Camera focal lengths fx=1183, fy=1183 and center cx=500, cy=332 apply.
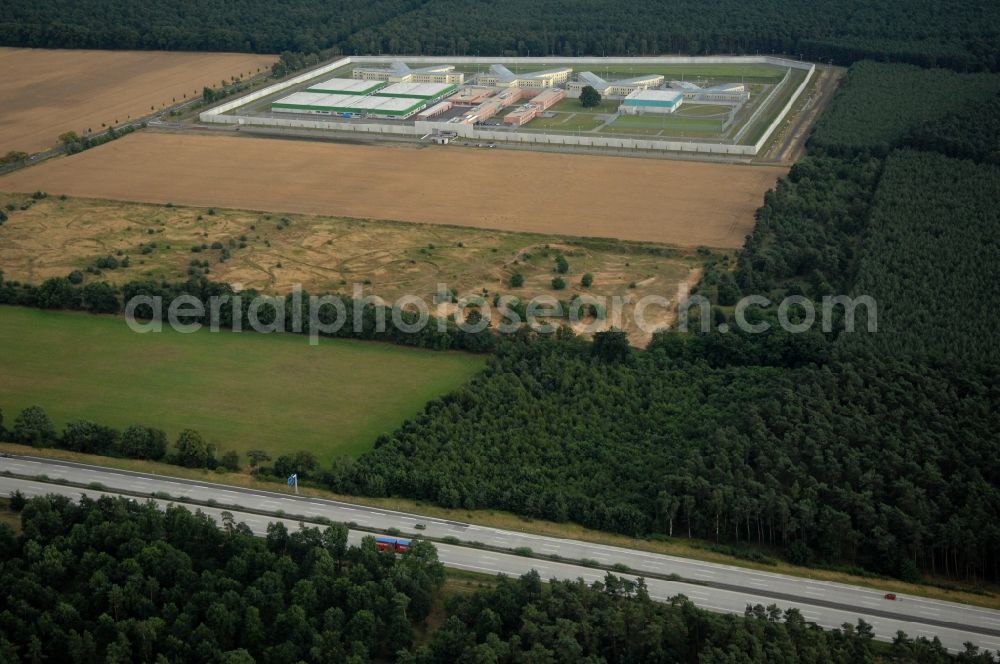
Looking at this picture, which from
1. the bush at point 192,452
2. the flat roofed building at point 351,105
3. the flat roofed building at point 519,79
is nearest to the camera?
the bush at point 192,452

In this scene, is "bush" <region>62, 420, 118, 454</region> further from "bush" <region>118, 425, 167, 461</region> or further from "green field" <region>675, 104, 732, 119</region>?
"green field" <region>675, 104, 732, 119</region>

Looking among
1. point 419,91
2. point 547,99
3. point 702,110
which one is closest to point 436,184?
point 547,99

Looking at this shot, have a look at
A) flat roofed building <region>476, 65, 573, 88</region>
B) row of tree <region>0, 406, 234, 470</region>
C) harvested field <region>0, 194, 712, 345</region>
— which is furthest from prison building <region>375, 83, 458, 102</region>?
row of tree <region>0, 406, 234, 470</region>

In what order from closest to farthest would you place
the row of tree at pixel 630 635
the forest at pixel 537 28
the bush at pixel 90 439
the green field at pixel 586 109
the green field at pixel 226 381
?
the row of tree at pixel 630 635, the bush at pixel 90 439, the green field at pixel 226 381, the green field at pixel 586 109, the forest at pixel 537 28

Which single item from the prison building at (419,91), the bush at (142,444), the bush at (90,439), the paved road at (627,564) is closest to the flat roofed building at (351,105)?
the prison building at (419,91)

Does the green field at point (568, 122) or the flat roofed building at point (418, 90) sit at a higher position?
the flat roofed building at point (418, 90)

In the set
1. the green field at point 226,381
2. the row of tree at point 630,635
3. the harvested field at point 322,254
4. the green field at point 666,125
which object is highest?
the green field at point 666,125

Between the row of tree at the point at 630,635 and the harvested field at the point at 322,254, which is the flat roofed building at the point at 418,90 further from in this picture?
the row of tree at the point at 630,635
